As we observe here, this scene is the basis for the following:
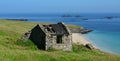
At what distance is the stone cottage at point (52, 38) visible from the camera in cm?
4581

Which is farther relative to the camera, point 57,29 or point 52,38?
point 57,29

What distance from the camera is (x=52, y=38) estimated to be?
46.0 m

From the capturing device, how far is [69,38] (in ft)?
154

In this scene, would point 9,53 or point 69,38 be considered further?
point 69,38

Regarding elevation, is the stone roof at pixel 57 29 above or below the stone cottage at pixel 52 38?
above

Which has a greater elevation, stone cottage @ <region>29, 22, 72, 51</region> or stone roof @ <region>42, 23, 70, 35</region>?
stone roof @ <region>42, 23, 70, 35</region>

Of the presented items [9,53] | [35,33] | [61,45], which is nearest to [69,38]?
[61,45]

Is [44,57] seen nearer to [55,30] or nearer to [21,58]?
[21,58]

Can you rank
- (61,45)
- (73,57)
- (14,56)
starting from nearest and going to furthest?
(14,56) → (73,57) → (61,45)

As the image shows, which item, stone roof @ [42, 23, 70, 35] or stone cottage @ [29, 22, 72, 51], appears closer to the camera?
stone cottage @ [29, 22, 72, 51]

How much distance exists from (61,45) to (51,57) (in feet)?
50.3

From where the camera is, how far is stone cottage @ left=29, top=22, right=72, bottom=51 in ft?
150

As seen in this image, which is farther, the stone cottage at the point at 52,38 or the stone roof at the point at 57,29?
the stone roof at the point at 57,29

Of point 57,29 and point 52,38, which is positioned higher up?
point 57,29
